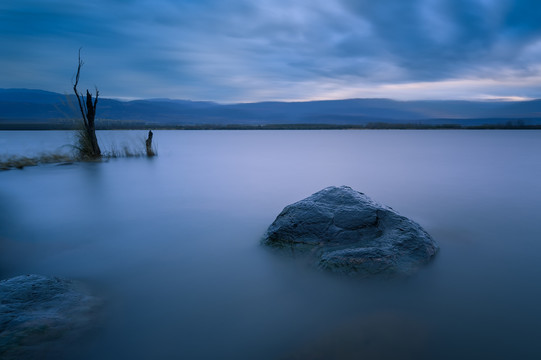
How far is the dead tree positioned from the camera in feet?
43.8

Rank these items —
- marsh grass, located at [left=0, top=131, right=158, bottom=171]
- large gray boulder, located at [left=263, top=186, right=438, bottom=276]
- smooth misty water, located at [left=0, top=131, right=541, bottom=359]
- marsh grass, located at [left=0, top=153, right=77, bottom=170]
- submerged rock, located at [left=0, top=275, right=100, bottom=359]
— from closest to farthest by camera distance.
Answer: submerged rock, located at [left=0, top=275, right=100, bottom=359] → smooth misty water, located at [left=0, top=131, right=541, bottom=359] → large gray boulder, located at [left=263, top=186, right=438, bottom=276] → marsh grass, located at [left=0, top=153, right=77, bottom=170] → marsh grass, located at [left=0, top=131, right=158, bottom=171]

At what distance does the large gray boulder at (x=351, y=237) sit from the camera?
11.4 feet

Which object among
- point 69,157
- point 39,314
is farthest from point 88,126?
point 39,314

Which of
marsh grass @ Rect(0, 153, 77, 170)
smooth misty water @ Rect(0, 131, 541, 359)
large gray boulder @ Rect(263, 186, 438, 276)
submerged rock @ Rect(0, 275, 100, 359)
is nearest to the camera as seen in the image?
submerged rock @ Rect(0, 275, 100, 359)

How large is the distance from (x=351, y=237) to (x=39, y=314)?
3.32 metres

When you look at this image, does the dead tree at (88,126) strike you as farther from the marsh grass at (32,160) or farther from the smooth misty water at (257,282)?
the smooth misty water at (257,282)

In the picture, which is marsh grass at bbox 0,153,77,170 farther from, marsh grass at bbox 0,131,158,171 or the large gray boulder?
the large gray boulder

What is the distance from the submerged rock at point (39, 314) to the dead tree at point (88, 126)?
12.7m

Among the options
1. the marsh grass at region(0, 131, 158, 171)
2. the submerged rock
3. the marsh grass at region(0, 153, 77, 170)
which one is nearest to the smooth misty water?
the submerged rock

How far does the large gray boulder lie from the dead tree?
12688 mm

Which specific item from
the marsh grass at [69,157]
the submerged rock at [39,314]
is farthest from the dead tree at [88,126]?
the submerged rock at [39,314]

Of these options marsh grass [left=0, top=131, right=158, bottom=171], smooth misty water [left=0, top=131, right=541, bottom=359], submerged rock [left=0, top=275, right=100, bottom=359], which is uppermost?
marsh grass [left=0, top=131, right=158, bottom=171]

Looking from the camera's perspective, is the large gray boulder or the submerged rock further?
the large gray boulder

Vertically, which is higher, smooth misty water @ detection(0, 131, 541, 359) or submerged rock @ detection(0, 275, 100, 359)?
submerged rock @ detection(0, 275, 100, 359)
